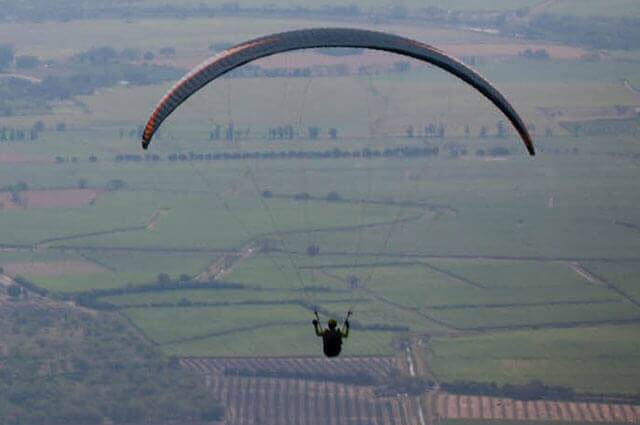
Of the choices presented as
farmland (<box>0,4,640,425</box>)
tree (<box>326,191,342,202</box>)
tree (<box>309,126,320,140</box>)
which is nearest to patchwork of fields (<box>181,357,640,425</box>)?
farmland (<box>0,4,640,425</box>)

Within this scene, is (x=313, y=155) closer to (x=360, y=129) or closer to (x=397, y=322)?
(x=360, y=129)

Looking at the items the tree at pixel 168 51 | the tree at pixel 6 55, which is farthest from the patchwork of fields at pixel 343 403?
the tree at pixel 6 55

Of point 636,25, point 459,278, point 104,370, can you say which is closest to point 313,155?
point 459,278

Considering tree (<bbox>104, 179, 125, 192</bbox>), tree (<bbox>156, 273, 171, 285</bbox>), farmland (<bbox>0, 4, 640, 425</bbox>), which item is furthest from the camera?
tree (<bbox>104, 179, 125, 192</bbox>)

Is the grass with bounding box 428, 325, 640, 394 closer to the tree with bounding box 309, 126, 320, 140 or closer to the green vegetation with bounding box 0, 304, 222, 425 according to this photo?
the green vegetation with bounding box 0, 304, 222, 425

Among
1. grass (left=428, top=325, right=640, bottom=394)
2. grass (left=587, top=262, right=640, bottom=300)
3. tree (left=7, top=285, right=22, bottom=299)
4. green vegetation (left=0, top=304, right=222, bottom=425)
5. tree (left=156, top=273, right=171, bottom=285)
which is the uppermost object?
grass (left=587, top=262, right=640, bottom=300)

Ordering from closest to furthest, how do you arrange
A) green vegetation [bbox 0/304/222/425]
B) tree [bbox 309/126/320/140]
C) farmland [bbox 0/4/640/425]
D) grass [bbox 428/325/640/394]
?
grass [bbox 428/325/640/394] < farmland [bbox 0/4/640/425] < green vegetation [bbox 0/304/222/425] < tree [bbox 309/126/320/140]

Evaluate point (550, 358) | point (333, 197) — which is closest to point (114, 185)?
point (333, 197)
